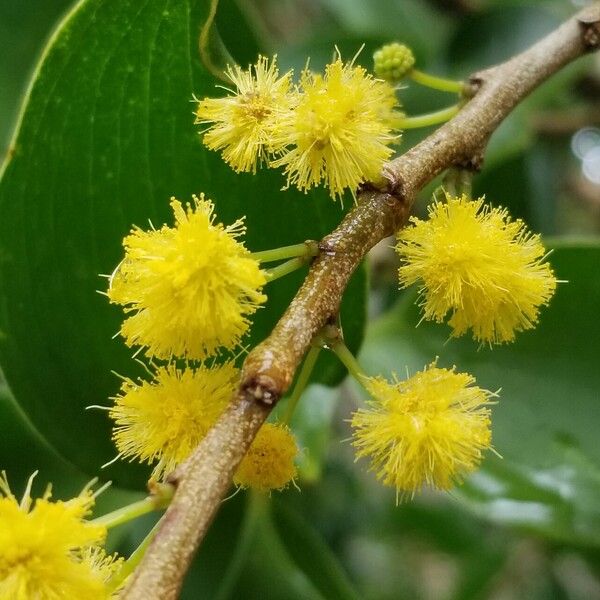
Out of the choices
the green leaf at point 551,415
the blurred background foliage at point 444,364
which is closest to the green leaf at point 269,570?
the blurred background foliage at point 444,364

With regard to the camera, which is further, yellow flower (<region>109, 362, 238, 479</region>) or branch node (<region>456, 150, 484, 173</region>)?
branch node (<region>456, 150, 484, 173</region>)

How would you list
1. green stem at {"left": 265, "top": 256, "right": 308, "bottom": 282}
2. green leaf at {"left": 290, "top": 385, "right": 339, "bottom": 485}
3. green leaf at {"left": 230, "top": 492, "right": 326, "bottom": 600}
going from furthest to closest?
green leaf at {"left": 230, "top": 492, "right": 326, "bottom": 600}
green leaf at {"left": 290, "top": 385, "right": 339, "bottom": 485}
green stem at {"left": 265, "top": 256, "right": 308, "bottom": 282}

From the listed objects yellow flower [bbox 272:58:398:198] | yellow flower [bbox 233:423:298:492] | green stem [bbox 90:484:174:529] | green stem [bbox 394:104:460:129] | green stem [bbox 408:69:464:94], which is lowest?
green stem [bbox 90:484:174:529]

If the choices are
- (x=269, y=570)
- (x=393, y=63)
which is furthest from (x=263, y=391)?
(x=269, y=570)

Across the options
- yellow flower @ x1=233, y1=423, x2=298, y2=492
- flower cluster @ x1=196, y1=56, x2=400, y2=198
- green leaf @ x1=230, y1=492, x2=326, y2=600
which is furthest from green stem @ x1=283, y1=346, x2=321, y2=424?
green leaf @ x1=230, y1=492, x2=326, y2=600

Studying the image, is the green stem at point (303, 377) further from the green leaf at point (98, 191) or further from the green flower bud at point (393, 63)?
the green flower bud at point (393, 63)

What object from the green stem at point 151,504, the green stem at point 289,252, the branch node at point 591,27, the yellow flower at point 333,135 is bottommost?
the green stem at point 151,504

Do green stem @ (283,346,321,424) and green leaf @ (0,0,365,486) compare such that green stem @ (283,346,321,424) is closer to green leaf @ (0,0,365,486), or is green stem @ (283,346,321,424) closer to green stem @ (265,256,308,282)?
green stem @ (265,256,308,282)

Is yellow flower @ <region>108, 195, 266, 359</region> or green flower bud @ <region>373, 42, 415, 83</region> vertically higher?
green flower bud @ <region>373, 42, 415, 83</region>
